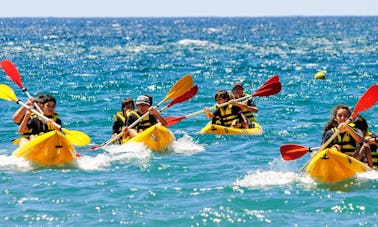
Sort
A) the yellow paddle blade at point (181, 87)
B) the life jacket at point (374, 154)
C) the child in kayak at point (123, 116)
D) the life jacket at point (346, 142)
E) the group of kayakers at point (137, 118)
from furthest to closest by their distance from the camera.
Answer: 1. the yellow paddle blade at point (181, 87)
2. the child in kayak at point (123, 116)
3. the group of kayakers at point (137, 118)
4. the life jacket at point (374, 154)
5. the life jacket at point (346, 142)

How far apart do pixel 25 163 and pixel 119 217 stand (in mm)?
2787

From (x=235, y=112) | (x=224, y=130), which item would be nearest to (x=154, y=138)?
(x=224, y=130)

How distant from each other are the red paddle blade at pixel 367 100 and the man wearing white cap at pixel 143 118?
11.8ft

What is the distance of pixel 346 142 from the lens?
10.5m

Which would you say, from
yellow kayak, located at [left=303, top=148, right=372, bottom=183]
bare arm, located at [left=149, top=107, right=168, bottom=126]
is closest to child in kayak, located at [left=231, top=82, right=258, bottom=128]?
bare arm, located at [left=149, top=107, right=168, bottom=126]

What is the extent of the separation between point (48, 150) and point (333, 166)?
3.96 meters

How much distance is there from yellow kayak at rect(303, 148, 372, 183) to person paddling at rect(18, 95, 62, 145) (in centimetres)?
392

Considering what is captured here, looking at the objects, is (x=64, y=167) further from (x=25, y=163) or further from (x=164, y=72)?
(x=164, y=72)

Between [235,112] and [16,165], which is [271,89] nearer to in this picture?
[235,112]

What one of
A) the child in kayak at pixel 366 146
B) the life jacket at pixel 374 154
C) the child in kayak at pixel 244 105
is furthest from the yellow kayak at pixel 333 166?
the child in kayak at pixel 244 105

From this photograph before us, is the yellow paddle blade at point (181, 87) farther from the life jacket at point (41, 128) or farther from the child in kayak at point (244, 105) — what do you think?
the life jacket at point (41, 128)

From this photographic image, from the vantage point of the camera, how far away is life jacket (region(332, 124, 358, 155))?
10.5 metres

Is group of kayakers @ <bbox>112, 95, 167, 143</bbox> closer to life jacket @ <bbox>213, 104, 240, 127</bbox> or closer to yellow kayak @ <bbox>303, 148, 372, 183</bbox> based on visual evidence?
life jacket @ <bbox>213, 104, 240, 127</bbox>

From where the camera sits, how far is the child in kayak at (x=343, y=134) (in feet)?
33.6
